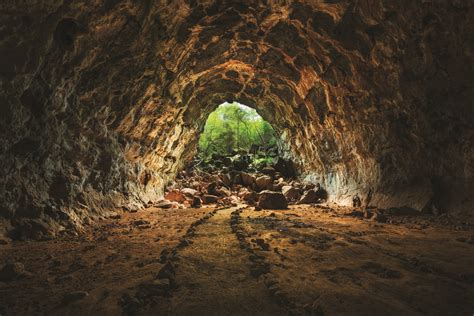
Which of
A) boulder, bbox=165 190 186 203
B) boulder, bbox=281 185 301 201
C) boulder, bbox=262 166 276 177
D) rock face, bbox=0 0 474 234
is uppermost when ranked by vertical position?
rock face, bbox=0 0 474 234

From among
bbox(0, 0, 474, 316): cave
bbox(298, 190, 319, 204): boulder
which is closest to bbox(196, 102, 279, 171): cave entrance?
bbox(298, 190, 319, 204): boulder

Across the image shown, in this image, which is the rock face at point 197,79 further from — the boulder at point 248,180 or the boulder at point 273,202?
the boulder at point 248,180

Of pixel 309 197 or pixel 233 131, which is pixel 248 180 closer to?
pixel 309 197

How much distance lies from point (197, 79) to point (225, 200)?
481cm

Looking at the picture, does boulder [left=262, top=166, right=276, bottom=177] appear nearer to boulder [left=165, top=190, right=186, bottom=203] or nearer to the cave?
the cave

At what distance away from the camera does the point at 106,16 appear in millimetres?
4742

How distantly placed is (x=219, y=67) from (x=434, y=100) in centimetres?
732

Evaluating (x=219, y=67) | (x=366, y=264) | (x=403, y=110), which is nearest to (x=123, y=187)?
(x=219, y=67)

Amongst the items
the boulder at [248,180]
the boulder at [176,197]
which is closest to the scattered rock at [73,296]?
the boulder at [176,197]

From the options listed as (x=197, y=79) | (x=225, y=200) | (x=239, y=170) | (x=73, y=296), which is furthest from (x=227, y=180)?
(x=73, y=296)

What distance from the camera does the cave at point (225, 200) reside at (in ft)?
7.16

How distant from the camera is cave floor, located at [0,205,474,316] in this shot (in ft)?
6.16

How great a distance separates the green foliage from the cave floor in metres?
19.3

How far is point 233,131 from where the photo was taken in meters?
24.1
